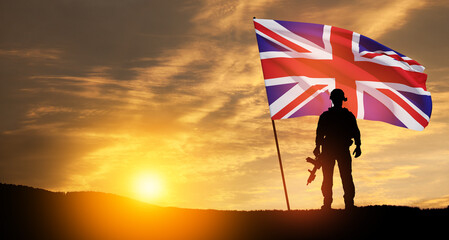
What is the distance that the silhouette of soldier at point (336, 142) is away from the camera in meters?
13.6

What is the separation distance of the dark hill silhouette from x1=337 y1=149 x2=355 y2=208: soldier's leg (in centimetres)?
35

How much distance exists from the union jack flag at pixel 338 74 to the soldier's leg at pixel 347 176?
2.50 metres

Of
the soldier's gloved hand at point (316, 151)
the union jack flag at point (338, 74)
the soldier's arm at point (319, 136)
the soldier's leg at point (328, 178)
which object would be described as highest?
the union jack flag at point (338, 74)

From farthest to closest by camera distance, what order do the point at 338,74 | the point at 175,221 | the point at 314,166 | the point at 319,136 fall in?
the point at 338,74 → the point at 314,166 → the point at 319,136 → the point at 175,221

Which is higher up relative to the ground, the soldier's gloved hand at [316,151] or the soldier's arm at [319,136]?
the soldier's arm at [319,136]

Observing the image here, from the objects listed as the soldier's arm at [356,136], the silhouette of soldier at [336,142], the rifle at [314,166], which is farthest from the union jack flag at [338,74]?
the soldier's arm at [356,136]

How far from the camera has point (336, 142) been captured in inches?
536

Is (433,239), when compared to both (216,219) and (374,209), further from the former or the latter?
(216,219)

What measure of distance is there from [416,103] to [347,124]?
4.80 metres

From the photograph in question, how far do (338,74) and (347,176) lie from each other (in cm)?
414

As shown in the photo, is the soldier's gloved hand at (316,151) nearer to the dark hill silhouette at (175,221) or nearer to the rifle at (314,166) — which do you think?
the rifle at (314,166)

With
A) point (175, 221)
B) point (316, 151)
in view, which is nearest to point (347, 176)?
point (316, 151)

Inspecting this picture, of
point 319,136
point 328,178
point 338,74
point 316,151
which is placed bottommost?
point 328,178

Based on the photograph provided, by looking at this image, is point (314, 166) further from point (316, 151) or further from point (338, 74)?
point (338, 74)
